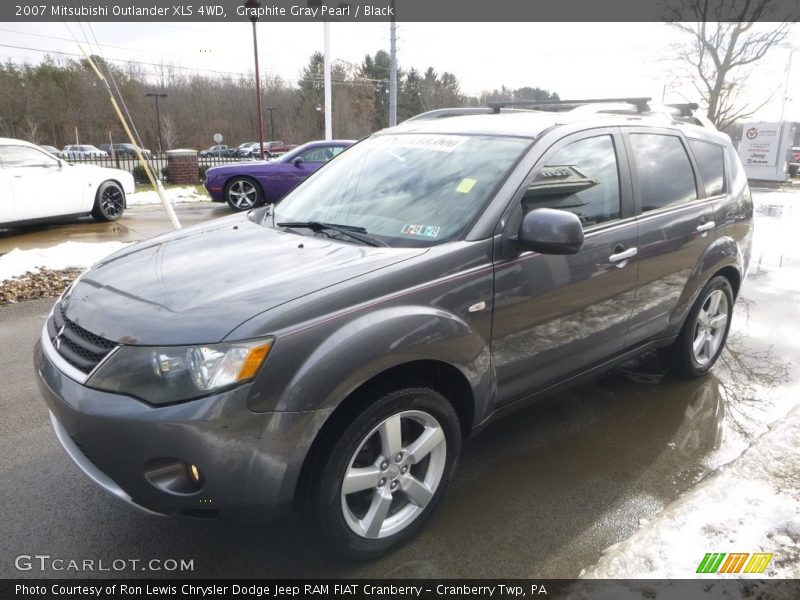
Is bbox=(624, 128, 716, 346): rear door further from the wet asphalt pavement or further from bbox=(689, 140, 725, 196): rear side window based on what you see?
the wet asphalt pavement

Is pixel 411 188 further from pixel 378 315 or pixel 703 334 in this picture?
pixel 703 334

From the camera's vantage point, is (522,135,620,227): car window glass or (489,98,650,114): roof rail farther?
(489,98,650,114): roof rail

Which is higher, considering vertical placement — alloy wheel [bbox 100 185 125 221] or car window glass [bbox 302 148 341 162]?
car window glass [bbox 302 148 341 162]

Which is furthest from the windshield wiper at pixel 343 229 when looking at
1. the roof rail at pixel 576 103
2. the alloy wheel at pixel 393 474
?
the roof rail at pixel 576 103

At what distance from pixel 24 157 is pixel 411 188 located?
9.30 meters

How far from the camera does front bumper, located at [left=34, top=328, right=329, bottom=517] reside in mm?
2014

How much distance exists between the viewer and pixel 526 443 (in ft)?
11.6

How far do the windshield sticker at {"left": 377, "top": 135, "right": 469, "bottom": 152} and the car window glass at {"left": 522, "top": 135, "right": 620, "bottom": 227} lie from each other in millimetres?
541

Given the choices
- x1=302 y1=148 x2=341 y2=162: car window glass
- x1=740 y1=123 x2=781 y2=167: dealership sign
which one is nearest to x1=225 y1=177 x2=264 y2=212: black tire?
x1=302 y1=148 x2=341 y2=162: car window glass

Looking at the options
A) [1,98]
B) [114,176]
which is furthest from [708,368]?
[1,98]

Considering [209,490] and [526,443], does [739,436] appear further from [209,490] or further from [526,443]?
[209,490]

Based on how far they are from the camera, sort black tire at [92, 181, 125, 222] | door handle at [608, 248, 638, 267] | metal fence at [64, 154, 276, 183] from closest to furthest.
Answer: door handle at [608, 248, 638, 267] → black tire at [92, 181, 125, 222] → metal fence at [64, 154, 276, 183]

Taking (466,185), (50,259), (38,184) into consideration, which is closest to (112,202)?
(38,184)

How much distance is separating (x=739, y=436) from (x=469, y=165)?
2.38 metres
